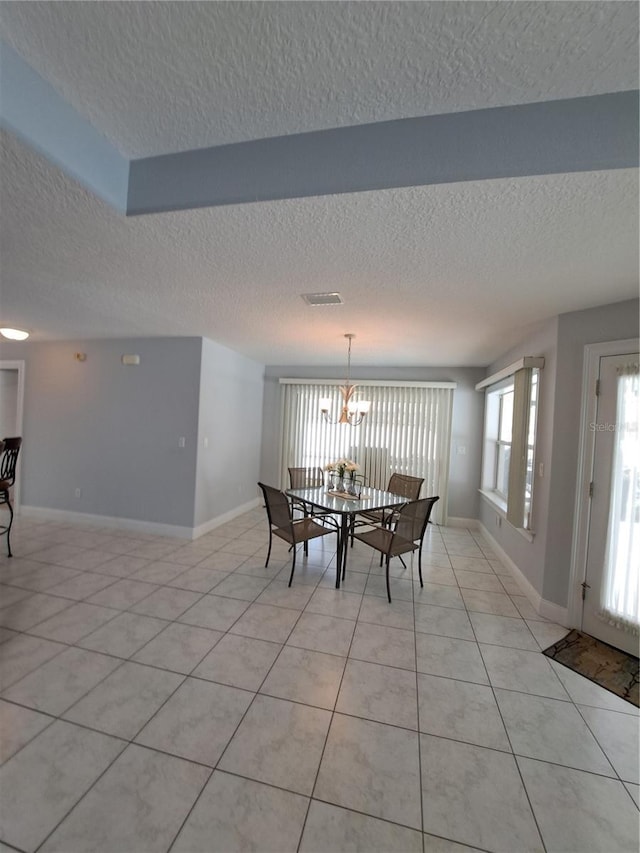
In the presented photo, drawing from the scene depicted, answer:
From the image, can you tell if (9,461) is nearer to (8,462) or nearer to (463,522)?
(8,462)

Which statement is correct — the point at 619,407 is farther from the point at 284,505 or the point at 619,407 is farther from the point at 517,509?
the point at 284,505

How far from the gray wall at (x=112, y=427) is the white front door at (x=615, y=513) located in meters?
3.96

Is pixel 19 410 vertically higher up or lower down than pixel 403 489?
higher up

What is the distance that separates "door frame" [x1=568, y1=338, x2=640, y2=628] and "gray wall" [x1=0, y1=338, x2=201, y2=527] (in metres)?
3.86

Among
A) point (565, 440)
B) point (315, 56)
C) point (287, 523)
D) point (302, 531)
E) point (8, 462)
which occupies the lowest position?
point (302, 531)

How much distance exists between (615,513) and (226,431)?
4.28 metres

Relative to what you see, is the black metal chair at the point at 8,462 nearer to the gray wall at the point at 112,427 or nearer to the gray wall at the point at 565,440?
the gray wall at the point at 112,427

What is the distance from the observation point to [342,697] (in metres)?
1.79

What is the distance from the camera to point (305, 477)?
182 inches

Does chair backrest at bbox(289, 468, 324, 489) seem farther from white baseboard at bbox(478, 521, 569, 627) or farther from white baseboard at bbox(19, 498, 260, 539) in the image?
white baseboard at bbox(478, 521, 569, 627)

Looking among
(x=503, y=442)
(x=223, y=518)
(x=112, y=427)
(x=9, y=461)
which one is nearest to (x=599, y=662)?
(x=503, y=442)

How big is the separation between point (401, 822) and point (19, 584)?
3259 mm

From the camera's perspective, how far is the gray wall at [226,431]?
422 cm

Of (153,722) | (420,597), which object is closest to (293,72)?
(153,722)
